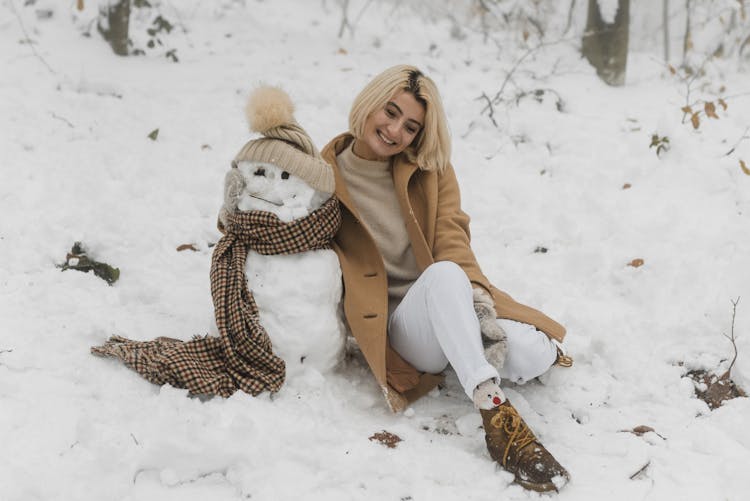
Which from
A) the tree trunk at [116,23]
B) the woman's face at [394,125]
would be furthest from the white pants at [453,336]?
the tree trunk at [116,23]

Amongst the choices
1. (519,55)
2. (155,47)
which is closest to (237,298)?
(155,47)

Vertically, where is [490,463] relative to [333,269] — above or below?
below

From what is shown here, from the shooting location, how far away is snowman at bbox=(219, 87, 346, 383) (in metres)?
2.47

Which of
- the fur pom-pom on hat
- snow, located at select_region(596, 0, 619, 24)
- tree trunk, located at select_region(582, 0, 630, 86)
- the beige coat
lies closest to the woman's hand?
the beige coat

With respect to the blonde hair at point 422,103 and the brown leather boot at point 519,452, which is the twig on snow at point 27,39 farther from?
the brown leather boot at point 519,452

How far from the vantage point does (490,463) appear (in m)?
2.29

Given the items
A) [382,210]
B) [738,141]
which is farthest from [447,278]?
[738,141]

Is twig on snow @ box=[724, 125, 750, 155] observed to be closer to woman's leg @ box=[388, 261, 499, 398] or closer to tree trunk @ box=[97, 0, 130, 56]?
woman's leg @ box=[388, 261, 499, 398]

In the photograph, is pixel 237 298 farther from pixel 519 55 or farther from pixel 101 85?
pixel 519 55

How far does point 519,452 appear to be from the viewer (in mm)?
2215

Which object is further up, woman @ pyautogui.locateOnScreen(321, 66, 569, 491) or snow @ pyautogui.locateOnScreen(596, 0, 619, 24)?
snow @ pyautogui.locateOnScreen(596, 0, 619, 24)

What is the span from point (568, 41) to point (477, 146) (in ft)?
7.81

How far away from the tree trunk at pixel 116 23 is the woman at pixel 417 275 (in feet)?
11.5

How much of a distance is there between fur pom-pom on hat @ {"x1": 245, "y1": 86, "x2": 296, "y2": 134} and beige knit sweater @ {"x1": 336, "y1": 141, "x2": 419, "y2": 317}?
432mm
